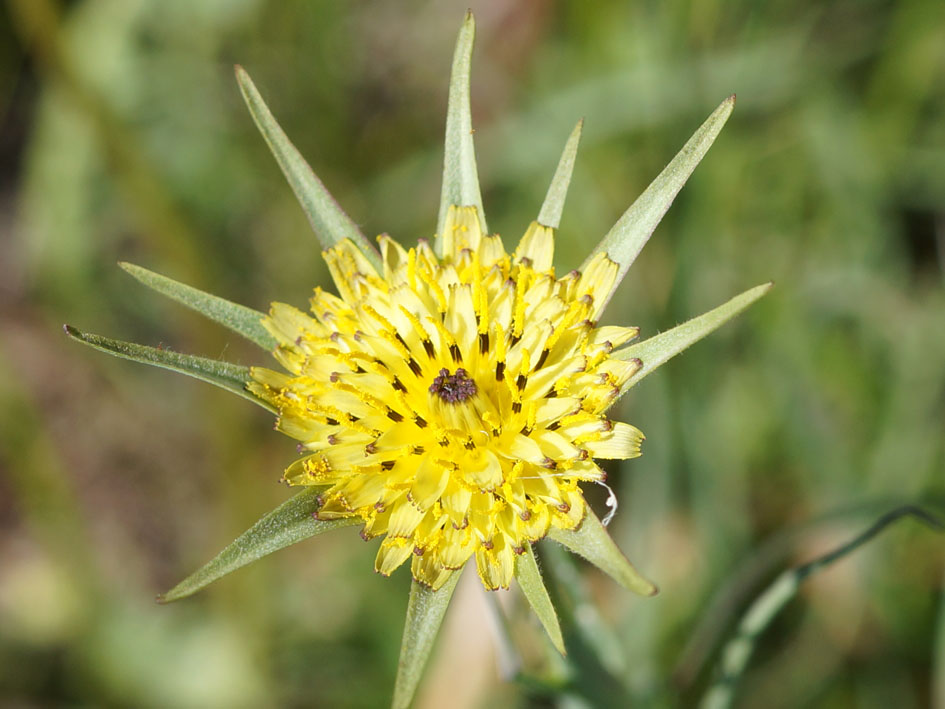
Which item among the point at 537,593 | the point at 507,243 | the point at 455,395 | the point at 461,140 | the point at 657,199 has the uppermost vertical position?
the point at 507,243

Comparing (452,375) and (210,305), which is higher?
(210,305)

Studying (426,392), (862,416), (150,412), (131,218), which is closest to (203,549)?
(150,412)

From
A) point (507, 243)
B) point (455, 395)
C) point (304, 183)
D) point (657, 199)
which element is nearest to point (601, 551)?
point (455, 395)

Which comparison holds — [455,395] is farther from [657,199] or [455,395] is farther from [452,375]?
[657,199]

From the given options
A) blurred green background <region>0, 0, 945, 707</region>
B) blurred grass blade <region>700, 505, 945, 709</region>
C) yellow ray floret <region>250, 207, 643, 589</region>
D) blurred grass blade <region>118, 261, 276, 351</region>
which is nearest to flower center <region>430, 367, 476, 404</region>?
yellow ray floret <region>250, 207, 643, 589</region>

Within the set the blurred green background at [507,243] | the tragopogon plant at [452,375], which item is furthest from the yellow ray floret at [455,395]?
the blurred green background at [507,243]

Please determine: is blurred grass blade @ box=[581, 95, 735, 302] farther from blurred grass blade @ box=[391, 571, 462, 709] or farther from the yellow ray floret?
blurred grass blade @ box=[391, 571, 462, 709]

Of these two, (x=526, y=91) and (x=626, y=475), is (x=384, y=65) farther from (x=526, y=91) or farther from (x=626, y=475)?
(x=626, y=475)
